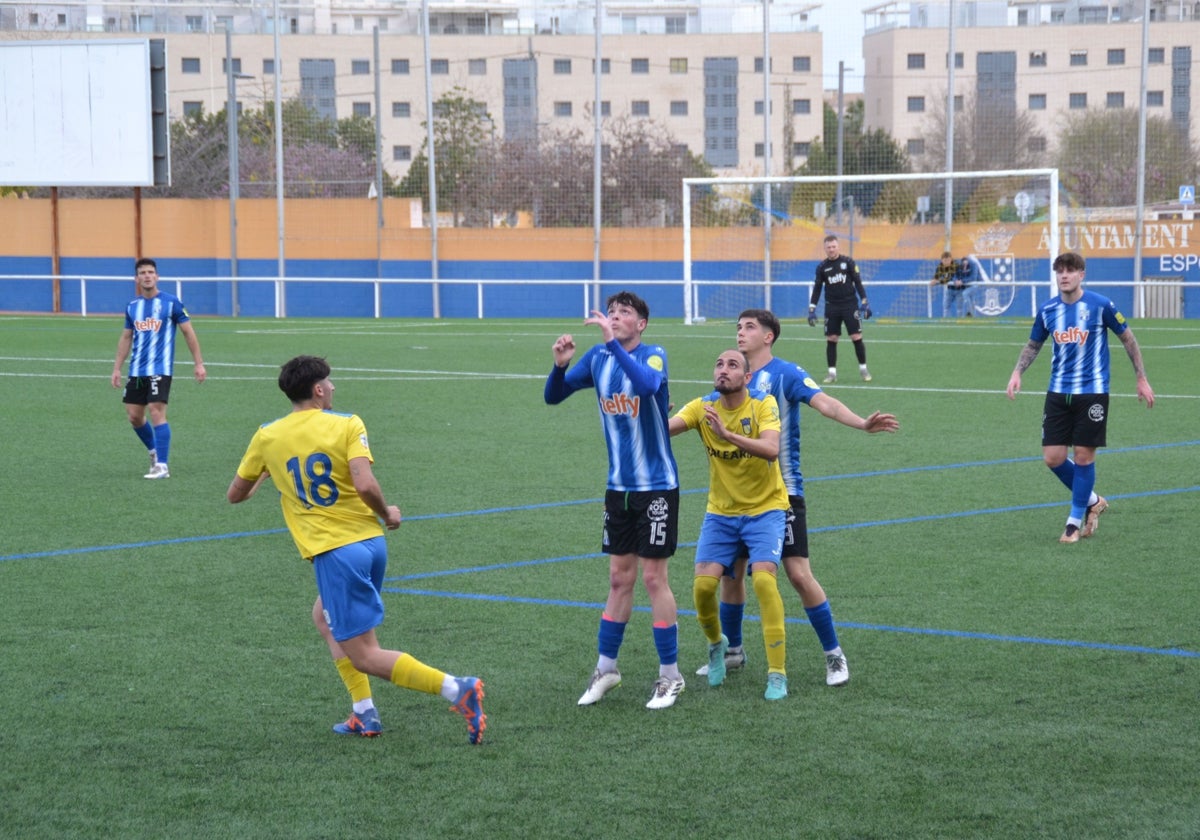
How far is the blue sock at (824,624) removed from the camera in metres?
6.31

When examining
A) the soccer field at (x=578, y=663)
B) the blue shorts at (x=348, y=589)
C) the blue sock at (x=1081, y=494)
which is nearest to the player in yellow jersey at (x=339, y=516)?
the blue shorts at (x=348, y=589)

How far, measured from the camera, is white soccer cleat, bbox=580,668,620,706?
239 inches

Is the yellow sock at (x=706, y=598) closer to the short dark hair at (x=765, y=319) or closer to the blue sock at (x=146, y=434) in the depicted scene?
the short dark hair at (x=765, y=319)

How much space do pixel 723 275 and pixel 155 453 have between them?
27528mm

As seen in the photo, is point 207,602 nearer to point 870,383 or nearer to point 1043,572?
point 1043,572

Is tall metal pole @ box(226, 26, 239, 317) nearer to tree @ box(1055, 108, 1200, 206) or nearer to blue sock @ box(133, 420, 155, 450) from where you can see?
tree @ box(1055, 108, 1200, 206)

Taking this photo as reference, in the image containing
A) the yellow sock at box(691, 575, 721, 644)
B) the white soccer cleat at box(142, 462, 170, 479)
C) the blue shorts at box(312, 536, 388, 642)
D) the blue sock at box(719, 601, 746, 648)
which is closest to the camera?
the blue shorts at box(312, 536, 388, 642)

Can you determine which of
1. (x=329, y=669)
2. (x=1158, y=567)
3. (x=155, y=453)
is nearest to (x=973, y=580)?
(x=1158, y=567)

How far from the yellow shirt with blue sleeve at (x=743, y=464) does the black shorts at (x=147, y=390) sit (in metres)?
7.84

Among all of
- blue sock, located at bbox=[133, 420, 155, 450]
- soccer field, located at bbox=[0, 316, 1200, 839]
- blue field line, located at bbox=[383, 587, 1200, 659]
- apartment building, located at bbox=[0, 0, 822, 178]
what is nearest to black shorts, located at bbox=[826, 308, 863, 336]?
soccer field, located at bbox=[0, 316, 1200, 839]

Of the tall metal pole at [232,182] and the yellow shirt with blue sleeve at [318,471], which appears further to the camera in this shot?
the tall metal pole at [232,182]

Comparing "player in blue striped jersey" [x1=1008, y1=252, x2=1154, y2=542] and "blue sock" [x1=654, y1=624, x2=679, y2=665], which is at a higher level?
"player in blue striped jersey" [x1=1008, y1=252, x2=1154, y2=542]

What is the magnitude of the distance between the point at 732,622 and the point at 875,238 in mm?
31961

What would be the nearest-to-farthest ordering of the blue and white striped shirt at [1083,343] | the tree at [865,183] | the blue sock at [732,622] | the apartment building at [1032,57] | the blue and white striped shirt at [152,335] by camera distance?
1. the blue sock at [732,622]
2. the blue and white striped shirt at [1083,343]
3. the blue and white striped shirt at [152,335]
4. the tree at [865,183]
5. the apartment building at [1032,57]
